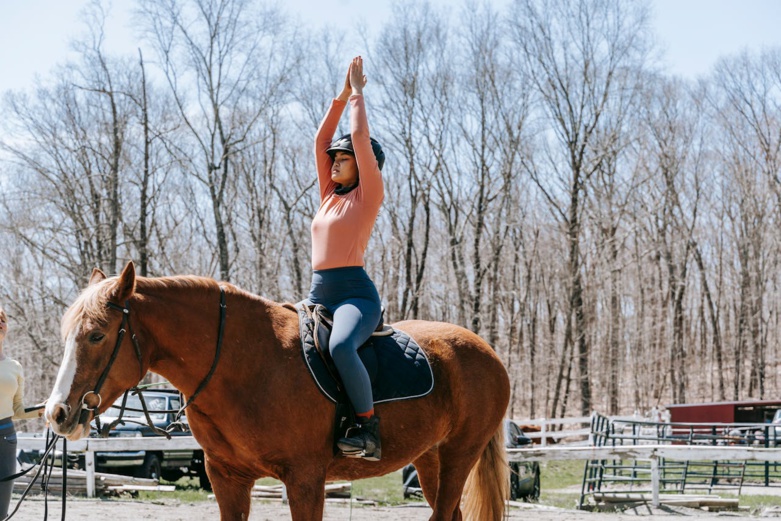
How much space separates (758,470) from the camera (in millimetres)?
19375

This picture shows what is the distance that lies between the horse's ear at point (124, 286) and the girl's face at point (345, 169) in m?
1.49

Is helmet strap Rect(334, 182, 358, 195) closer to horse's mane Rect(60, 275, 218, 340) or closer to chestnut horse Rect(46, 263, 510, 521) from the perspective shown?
chestnut horse Rect(46, 263, 510, 521)

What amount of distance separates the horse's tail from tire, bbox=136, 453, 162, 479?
1071 centimetres

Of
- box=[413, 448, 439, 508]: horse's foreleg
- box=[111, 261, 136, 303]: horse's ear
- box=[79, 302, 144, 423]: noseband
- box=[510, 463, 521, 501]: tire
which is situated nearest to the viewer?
box=[79, 302, 144, 423]: noseband

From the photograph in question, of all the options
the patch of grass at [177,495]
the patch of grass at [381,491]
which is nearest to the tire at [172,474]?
the patch of grass at [177,495]

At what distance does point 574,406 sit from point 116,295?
38189 mm

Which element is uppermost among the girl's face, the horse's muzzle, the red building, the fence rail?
the girl's face

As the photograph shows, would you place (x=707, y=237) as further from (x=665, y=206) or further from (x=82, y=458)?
(x=82, y=458)

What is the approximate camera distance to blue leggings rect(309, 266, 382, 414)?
14.0ft

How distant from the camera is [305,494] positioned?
4.11 metres

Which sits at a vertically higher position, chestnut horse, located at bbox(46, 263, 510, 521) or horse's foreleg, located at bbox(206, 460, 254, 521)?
chestnut horse, located at bbox(46, 263, 510, 521)

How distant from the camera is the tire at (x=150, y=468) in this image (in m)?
14.8

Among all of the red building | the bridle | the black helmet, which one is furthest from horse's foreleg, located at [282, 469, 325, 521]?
the red building

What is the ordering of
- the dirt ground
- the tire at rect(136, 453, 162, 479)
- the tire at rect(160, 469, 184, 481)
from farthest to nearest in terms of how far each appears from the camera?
the tire at rect(160, 469, 184, 481) → the tire at rect(136, 453, 162, 479) → the dirt ground
